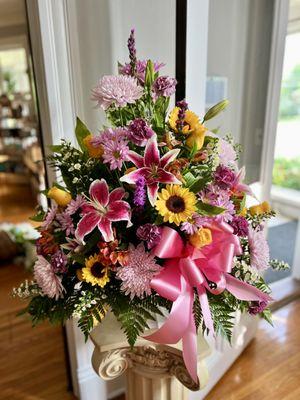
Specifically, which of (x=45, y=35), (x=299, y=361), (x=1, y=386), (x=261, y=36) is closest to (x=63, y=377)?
(x=1, y=386)

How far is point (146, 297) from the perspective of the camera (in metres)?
0.76

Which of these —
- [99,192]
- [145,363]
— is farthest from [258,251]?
[145,363]

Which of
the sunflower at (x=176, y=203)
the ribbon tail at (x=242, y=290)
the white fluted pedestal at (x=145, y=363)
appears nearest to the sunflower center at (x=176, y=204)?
the sunflower at (x=176, y=203)

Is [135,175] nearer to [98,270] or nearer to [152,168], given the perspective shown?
[152,168]

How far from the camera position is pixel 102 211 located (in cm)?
68

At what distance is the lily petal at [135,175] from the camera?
0.65m

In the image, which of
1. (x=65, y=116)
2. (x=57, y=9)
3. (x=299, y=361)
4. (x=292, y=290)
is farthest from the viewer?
(x=292, y=290)

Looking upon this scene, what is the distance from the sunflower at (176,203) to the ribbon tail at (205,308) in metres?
0.17

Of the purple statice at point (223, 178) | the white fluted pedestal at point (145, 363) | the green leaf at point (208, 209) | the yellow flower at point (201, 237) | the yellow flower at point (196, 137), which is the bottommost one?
the white fluted pedestal at point (145, 363)

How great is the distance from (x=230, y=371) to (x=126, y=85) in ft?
5.97

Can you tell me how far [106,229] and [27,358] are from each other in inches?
69.0

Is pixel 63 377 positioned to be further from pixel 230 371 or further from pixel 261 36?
pixel 261 36

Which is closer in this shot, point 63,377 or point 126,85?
point 126,85

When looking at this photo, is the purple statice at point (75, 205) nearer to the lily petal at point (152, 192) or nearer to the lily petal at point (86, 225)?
the lily petal at point (86, 225)
